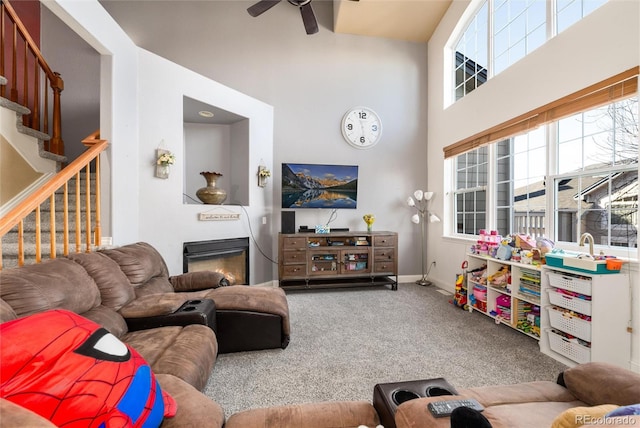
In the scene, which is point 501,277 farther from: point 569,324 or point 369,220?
point 369,220

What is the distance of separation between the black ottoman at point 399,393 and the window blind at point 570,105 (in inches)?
100

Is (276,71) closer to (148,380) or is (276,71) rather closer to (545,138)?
(545,138)

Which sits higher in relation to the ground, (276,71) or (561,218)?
(276,71)

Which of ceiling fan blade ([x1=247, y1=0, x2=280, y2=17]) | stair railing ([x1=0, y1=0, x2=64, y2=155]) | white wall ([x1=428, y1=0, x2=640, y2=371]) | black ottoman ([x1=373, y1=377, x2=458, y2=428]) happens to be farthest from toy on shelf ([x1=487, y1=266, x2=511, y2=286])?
stair railing ([x1=0, y1=0, x2=64, y2=155])

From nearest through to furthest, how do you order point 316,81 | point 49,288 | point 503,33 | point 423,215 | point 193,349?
point 49,288
point 193,349
point 503,33
point 316,81
point 423,215

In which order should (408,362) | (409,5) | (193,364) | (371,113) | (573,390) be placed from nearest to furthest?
(573,390) → (193,364) → (408,362) → (409,5) → (371,113)

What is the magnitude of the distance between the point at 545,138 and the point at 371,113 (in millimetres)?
2580

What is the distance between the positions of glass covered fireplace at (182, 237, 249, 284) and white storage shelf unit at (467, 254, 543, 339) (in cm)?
302

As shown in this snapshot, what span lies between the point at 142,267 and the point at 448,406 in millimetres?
2357

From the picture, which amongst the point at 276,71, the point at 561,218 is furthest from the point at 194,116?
the point at 561,218

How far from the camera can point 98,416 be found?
756mm

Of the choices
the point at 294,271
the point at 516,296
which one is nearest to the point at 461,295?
the point at 516,296

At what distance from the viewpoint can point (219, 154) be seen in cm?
441

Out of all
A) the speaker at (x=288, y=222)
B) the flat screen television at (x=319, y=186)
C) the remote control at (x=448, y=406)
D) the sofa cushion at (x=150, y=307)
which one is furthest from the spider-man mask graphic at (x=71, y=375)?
the flat screen television at (x=319, y=186)
